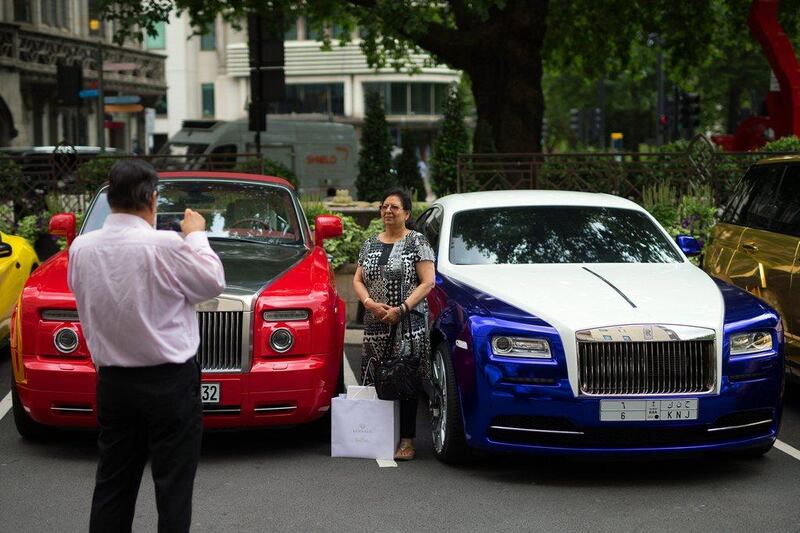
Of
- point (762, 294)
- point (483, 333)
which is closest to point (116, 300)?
point (483, 333)

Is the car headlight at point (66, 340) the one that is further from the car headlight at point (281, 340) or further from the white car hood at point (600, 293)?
the white car hood at point (600, 293)

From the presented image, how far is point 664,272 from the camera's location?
7.67 m

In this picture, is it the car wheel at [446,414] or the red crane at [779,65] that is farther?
the red crane at [779,65]

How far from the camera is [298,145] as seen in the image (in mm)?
30812

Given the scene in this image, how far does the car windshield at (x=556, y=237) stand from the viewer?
7980 millimetres

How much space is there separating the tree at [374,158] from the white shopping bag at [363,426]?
54.7 feet

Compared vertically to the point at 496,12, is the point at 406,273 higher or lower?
lower

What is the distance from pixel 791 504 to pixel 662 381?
2.92ft

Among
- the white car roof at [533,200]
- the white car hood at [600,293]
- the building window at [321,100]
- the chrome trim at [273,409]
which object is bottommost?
the chrome trim at [273,409]

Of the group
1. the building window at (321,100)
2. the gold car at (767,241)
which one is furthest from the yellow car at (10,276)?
the building window at (321,100)

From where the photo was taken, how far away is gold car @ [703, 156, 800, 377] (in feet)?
27.7

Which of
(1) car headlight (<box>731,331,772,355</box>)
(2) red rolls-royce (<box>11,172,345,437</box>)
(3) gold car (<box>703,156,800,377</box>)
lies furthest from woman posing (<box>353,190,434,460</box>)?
(3) gold car (<box>703,156,800,377</box>)

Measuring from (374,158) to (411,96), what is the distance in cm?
4320

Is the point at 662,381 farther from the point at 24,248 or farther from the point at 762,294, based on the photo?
the point at 24,248
